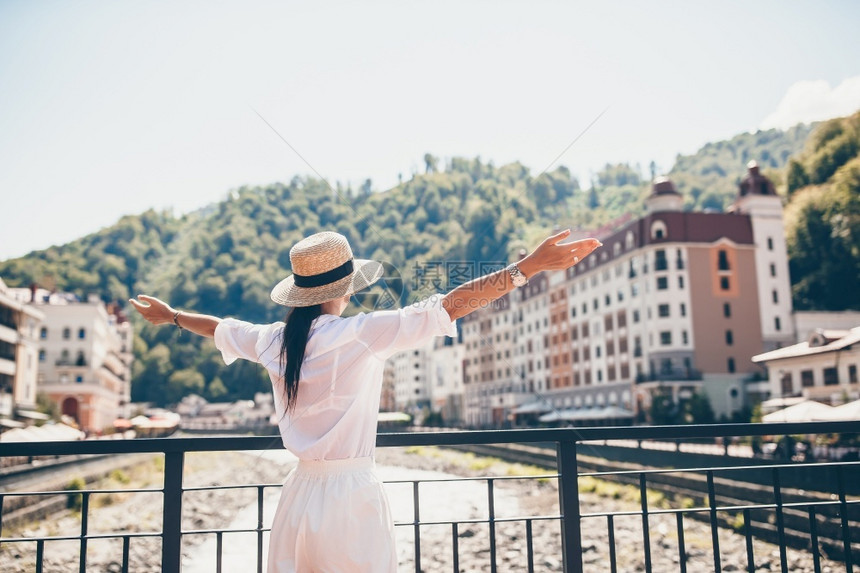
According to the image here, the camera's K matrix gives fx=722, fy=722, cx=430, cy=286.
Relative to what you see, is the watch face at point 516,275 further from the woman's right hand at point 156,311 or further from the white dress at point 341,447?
the woman's right hand at point 156,311

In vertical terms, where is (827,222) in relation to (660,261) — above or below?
above

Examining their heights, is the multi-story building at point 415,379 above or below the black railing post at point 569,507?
above

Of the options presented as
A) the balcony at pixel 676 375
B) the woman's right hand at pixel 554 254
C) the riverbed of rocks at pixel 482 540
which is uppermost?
the balcony at pixel 676 375

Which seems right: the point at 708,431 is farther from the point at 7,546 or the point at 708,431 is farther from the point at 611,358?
the point at 611,358

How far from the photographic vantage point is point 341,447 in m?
2.19

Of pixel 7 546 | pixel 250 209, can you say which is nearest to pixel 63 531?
pixel 7 546

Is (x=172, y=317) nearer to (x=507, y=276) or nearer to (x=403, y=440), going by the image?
(x=403, y=440)

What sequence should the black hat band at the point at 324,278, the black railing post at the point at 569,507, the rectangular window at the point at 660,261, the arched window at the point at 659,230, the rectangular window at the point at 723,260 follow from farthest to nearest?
the arched window at the point at 659,230
the rectangular window at the point at 723,260
the rectangular window at the point at 660,261
the black railing post at the point at 569,507
the black hat band at the point at 324,278

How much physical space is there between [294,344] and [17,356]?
46361 mm

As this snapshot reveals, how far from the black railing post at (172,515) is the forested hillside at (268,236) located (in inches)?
957

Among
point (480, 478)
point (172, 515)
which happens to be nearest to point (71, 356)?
point (172, 515)

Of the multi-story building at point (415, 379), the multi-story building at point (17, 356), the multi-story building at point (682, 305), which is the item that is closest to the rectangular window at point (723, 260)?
the multi-story building at point (682, 305)

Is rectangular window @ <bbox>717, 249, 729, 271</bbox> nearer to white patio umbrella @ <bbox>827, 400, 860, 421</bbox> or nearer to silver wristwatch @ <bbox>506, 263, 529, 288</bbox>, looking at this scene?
white patio umbrella @ <bbox>827, 400, 860, 421</bbox>

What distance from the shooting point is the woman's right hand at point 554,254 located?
2250 millimetres
